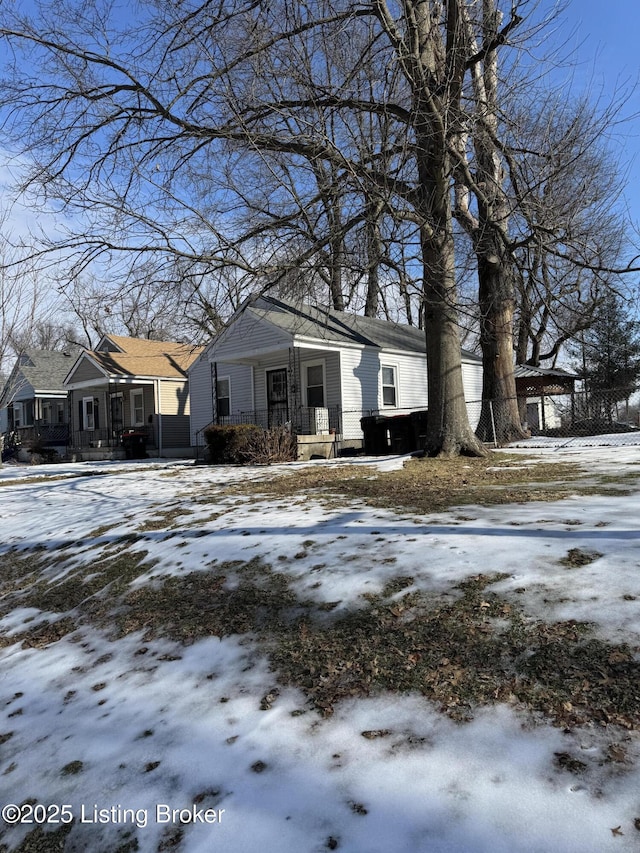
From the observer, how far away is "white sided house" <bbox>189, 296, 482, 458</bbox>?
17234mm

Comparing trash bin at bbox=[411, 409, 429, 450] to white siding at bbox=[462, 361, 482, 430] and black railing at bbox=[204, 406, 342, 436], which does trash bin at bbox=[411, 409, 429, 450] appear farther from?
white siding at bbox=[462, 361, 482, 430]

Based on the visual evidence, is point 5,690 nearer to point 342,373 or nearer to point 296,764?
point 296,764

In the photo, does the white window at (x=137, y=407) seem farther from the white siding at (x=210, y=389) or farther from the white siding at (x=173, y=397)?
the white siding at (x=210, y=389)

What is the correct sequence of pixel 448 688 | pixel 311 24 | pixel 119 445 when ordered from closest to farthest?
pixel 448 688, pixel 311 24, pixel 119 445

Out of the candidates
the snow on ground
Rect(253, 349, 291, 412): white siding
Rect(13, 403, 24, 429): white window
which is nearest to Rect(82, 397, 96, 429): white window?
Rect(13, 403, 24, 429): white window

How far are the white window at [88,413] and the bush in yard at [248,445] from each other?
50.3ft

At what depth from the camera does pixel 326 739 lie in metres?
2.38

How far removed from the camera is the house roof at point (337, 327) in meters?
17.2

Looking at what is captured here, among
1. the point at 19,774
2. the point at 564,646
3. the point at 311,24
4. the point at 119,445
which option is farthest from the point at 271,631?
the point at 119,445

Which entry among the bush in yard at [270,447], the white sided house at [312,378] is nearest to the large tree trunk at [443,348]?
the white sided house at [312,378]

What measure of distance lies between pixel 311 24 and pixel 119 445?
1970cm

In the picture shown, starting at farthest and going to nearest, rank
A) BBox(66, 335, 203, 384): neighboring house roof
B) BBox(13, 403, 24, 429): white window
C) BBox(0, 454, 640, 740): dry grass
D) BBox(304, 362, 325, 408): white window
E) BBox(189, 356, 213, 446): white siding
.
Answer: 1. BBox(13, 403, 24, 429): white window
2. BBox(66, 335, 203, 384): neighboring house roof
3. BBox(189, 356, 213, 446): white siding
4. BBox(304, 362, 325, 408): white window
5. BBox(0, 454, 640, 740): dry grass

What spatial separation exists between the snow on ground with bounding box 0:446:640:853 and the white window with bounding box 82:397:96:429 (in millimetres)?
25384

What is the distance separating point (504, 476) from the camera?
25.9ft
